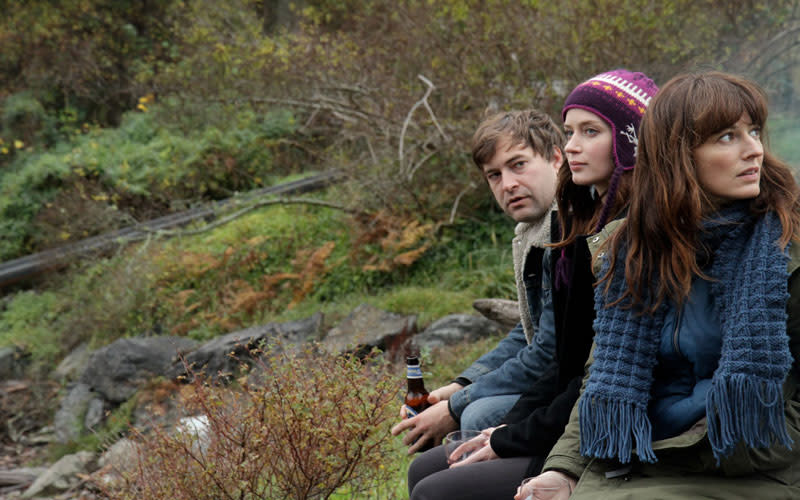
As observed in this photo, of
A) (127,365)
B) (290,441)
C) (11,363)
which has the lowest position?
(11,363)

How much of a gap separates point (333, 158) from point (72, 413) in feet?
15.6

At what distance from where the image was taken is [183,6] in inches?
695

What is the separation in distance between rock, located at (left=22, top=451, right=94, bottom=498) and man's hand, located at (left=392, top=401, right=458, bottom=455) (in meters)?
5.26

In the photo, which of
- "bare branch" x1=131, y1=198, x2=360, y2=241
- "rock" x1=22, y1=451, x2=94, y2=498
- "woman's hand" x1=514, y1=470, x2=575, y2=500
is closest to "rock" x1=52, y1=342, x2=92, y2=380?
"bare branch" x1=131, y1=198, x2=360, y2=241

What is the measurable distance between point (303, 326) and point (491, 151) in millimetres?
5010

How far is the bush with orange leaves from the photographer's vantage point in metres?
3.34

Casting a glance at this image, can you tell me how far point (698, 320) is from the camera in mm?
2086

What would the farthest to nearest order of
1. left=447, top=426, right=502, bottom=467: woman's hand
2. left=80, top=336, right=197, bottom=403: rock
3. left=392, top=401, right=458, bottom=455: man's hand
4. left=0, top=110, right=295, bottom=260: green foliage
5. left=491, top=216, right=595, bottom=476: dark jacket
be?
left=0, top=110, right=295, bottom=260: green foliage
left=80, top=336, right=197, bottom=403: rock
left=392, top=401, right=458, bottom=455: man's hand
left=447, top=426, right=502, bottom=467: woman's hand
left=491, top=216, right=595, bottom=476: dark jacket

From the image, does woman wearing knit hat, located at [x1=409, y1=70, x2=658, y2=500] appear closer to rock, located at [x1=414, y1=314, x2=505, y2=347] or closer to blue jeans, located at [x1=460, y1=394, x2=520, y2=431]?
blue jeans, located at [x1=460, y1=394, x2=520, y2=431]

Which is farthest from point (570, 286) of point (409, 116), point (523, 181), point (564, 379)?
point (409, 116)

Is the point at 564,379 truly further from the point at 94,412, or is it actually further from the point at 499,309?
the point at 94,412

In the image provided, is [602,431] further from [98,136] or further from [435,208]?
[98,136]

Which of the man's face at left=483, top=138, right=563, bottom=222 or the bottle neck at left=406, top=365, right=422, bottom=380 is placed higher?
the man's face at left=483, top=138, right=563, bottom=222

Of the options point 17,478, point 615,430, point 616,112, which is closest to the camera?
point 615,430
